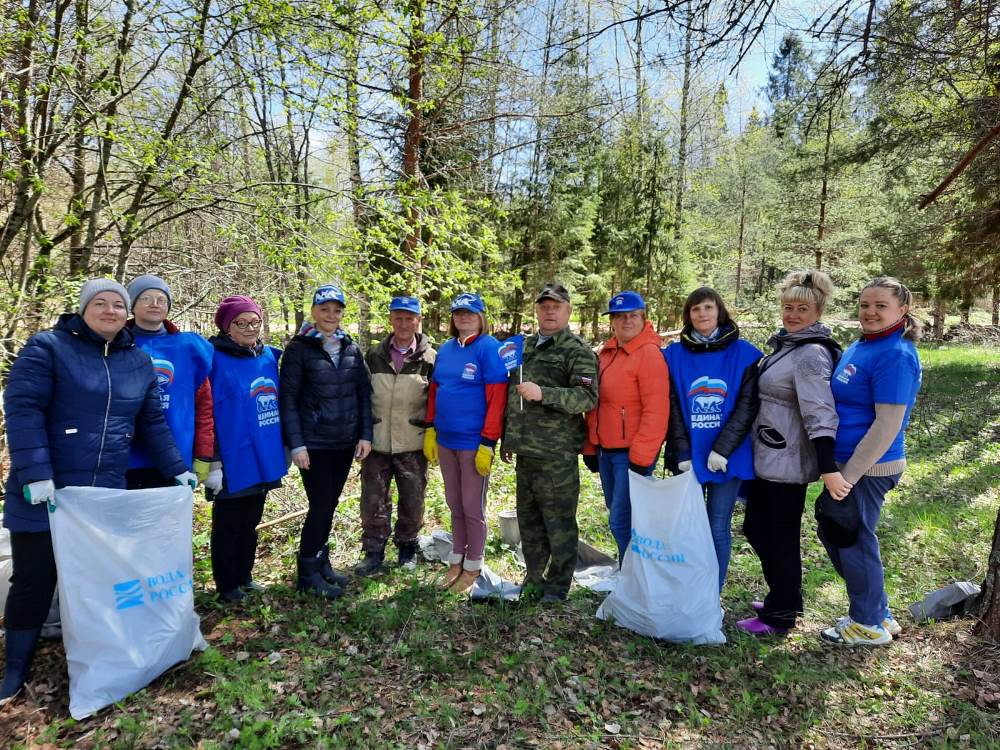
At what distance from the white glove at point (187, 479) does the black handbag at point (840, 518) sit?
3650mm

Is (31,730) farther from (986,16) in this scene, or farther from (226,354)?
(986,16)

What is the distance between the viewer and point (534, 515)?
3902mm

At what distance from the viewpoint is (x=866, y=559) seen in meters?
3.17

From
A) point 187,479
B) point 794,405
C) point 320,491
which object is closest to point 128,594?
point 187,479

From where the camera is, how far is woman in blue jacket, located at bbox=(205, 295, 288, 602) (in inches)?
140

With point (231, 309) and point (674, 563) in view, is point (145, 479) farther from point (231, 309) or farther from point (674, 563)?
point (674, 563)

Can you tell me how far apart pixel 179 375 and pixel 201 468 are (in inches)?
24.1

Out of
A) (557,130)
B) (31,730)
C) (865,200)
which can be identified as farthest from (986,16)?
(865,200)

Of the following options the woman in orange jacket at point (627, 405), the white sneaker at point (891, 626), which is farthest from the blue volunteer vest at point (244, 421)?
the white sneaker at point (891, 626)

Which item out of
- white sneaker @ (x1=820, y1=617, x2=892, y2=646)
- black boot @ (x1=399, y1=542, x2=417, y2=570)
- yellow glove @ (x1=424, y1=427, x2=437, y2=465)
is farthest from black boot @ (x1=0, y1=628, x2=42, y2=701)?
white sneaker @ (x1=820, y1=617, x2=892, y2=646)

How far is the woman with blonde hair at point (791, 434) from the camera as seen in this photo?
3.02 meters

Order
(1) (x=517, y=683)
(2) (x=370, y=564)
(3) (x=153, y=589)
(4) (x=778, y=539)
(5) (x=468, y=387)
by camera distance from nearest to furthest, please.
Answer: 1. (3) (x=153, y=589)
2. (1) (x=517, y=683)
3. (4) (x=778, y=539)
4. (5) (x=468, y=387)
5. (2) (x=370, y=564)

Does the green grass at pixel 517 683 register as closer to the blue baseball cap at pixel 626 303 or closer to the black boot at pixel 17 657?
the black boot at pixel 17 657

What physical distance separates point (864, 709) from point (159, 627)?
361 centimetres
